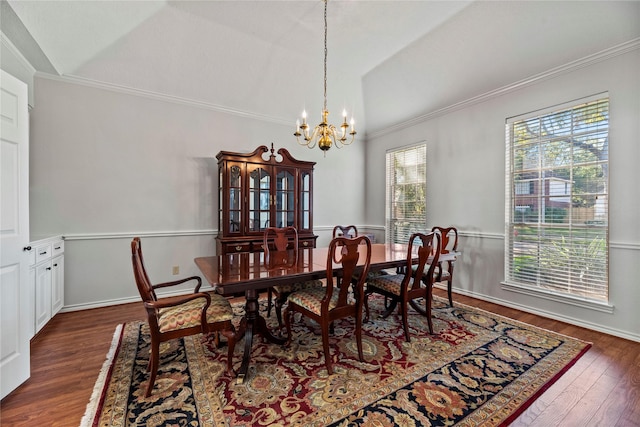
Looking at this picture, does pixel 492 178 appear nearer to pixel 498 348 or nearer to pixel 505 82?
pixel 505 82

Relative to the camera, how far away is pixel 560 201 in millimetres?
3037

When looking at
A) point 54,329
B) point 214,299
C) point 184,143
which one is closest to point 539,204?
point 214,299

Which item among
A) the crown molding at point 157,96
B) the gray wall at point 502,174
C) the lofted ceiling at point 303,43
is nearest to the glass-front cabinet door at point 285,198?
the crown molding at point 157,96

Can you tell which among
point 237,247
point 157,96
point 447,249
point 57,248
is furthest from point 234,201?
point 447,249

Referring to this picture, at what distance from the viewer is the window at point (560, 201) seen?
9.07 ft

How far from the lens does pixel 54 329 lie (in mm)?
2740

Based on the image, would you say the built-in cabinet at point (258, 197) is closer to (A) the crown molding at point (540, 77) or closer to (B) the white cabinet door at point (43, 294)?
(B) the white cabinet door at point (43, 294)

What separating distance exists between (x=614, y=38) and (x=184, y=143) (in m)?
4.84

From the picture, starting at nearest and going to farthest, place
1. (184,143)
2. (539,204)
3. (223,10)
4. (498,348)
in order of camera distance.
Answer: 1. (498,348)
2. (223,10)
3. (539,204)
4. (184,143)

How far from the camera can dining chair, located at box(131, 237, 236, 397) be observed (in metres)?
1.77

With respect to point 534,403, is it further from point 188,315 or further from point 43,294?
point 43,294

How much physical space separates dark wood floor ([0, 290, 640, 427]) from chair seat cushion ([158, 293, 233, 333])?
2.00 ft

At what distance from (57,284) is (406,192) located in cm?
489

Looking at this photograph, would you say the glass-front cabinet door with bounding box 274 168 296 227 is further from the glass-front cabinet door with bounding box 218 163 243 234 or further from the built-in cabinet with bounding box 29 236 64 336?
the built-in cabinet with bounding box 29 236 64 336
